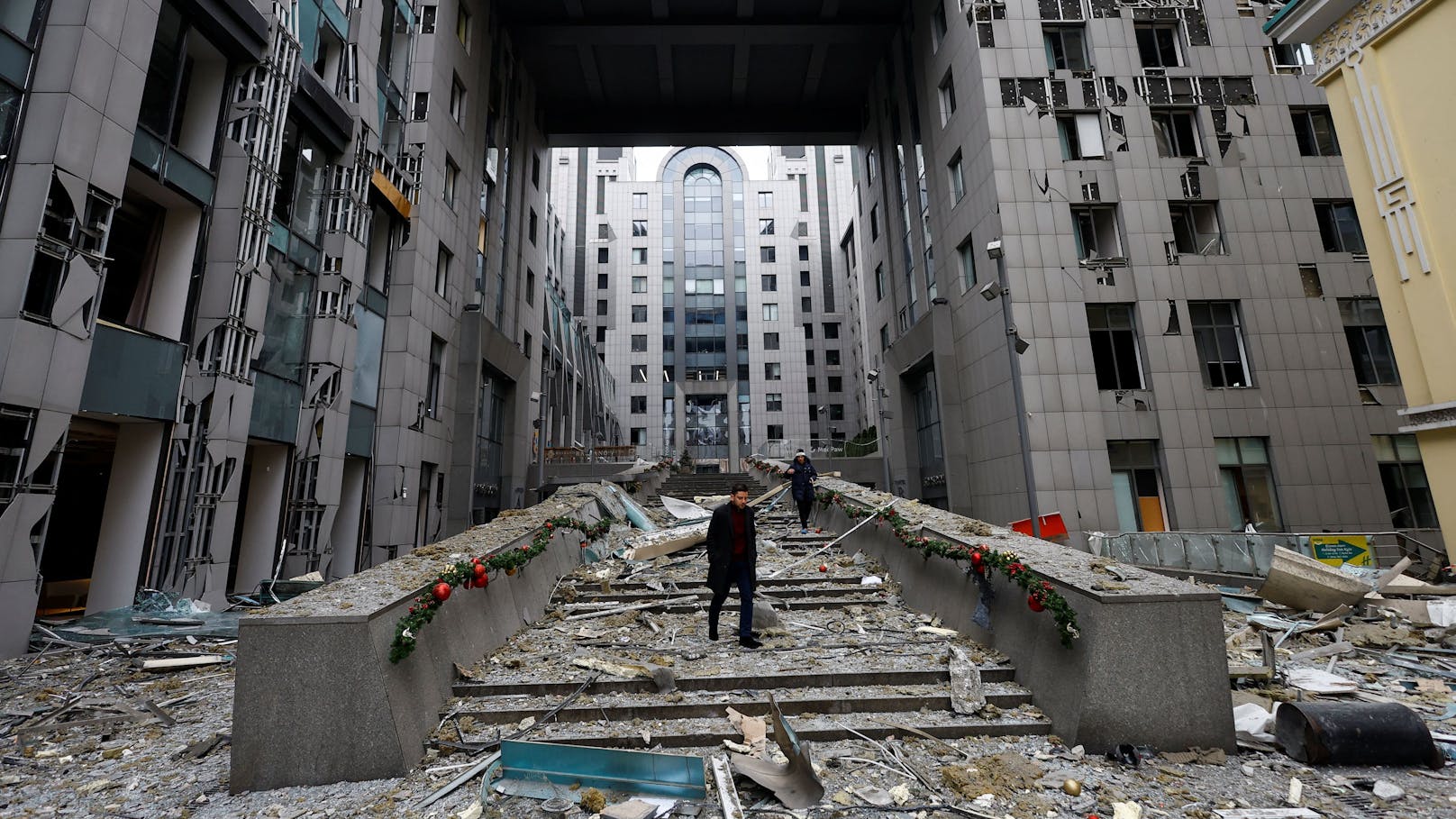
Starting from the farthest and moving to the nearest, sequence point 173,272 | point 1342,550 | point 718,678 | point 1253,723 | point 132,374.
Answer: point 1342,550 < point 173,272 < point 132,374 < point 718,678 < point 1253,723

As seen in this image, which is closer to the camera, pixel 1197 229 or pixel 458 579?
pixel 458 579

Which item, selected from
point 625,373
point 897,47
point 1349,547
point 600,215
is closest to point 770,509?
point 1349,547

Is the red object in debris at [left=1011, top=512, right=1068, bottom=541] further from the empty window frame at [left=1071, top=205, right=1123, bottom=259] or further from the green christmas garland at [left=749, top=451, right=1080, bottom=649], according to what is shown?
the empty window frame at [left=1071, top=205, right=1123, bottom=259]

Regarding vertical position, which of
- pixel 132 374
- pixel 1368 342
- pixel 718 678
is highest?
pixel 1368 342

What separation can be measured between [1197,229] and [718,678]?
24.0 m

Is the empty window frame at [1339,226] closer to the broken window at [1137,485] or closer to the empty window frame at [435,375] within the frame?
the broken window at [1137,485]

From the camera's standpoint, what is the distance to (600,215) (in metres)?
64.1

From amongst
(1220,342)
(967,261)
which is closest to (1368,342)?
(1220,342)

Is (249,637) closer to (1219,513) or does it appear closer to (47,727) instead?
(47,727)

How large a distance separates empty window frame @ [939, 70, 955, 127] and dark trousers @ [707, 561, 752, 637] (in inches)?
910

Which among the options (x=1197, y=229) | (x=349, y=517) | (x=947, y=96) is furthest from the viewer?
(x=947, y=96)

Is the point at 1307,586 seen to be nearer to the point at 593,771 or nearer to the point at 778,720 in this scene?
the point at 778,720

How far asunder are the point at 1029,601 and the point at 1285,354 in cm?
2123

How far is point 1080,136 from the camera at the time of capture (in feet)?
70.9
